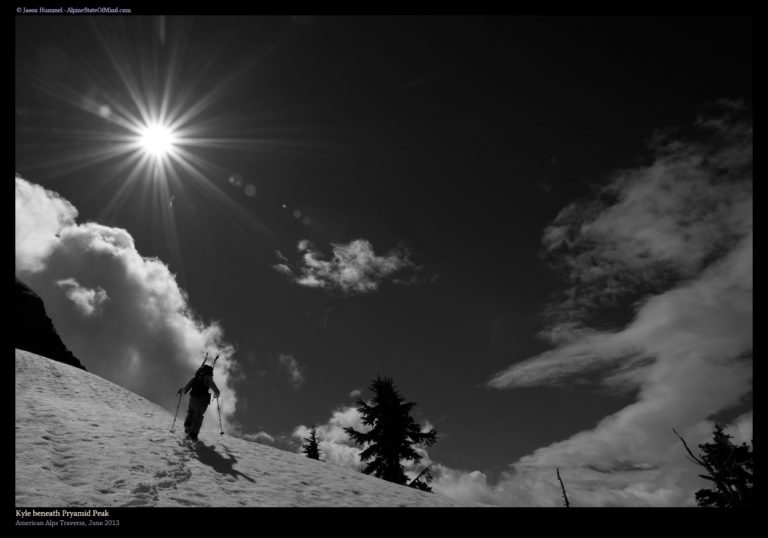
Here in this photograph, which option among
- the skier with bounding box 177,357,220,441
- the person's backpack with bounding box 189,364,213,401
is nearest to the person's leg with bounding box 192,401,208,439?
the skier with bounding box 177,357,220,441

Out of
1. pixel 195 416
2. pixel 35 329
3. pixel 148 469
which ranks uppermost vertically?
pixel 35 329

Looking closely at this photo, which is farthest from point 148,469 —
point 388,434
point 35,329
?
point 35,329

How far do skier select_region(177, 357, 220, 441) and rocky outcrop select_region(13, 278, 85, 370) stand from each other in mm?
43585

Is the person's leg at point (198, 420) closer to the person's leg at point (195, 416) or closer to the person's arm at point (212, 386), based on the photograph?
the person's leg at point (195, 416)

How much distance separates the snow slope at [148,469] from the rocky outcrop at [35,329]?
130ft

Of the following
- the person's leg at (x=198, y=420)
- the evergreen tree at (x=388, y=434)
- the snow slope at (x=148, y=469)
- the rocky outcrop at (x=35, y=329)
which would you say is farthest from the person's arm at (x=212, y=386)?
the rocky outcrop at (x=35, y=329)

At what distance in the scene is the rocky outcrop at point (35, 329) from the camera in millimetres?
42781

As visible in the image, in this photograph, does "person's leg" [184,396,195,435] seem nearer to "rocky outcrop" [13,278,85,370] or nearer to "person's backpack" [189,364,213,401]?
"person's backpack" [189,364,213,401]

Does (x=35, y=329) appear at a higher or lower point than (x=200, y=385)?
higher

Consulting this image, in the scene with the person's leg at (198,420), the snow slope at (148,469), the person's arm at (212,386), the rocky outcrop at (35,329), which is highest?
the rocky outcrop at (35,329)

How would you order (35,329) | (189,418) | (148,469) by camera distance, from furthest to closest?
(35,329) < (189,418) < (148,469)

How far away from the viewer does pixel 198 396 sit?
1205cm

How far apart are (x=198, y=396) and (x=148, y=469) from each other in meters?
4.33

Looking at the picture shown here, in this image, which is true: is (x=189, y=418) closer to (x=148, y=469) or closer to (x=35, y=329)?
(x=148, y=469)
